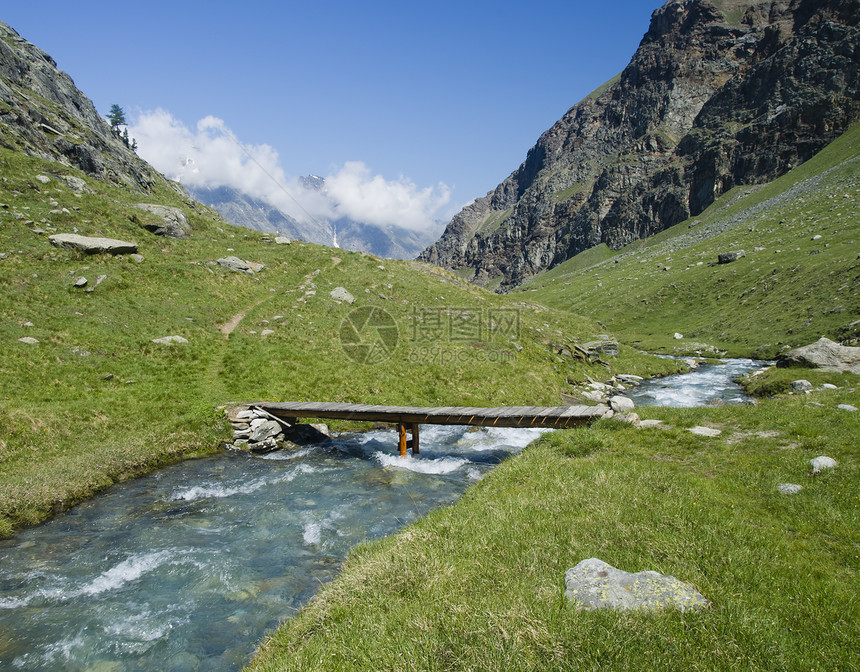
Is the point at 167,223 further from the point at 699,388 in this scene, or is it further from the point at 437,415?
the point at 699,388

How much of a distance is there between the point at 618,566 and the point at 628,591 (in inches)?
52.0

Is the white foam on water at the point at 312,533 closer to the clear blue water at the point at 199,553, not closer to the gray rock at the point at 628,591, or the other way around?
the clear blue water at the point at 199,553

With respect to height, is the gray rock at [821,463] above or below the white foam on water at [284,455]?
above

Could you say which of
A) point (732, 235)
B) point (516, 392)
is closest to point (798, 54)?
point (732, 235)

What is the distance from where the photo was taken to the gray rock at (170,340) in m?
28.1

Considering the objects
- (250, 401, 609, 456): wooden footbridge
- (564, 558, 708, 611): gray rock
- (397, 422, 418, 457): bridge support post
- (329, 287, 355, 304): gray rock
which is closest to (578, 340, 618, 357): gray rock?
(329, 287, 355, 304): gray rock

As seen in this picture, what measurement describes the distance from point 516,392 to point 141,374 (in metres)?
25.8

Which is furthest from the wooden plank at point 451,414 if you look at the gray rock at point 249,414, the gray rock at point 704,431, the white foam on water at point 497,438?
the gray rock at point 704,431

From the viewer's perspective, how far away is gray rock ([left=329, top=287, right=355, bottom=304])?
139ft

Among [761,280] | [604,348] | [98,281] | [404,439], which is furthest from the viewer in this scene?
[761,280]

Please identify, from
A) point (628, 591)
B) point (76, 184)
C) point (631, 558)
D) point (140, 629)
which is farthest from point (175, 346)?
point (76, 184)

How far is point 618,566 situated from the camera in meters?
7.23

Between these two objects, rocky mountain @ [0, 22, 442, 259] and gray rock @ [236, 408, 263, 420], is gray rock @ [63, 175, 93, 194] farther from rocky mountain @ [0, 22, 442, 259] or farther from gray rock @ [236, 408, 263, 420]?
gray rock @ [236, 408, 263, 420]

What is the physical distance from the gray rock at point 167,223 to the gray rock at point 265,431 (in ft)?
105
